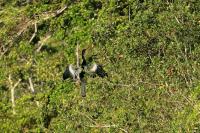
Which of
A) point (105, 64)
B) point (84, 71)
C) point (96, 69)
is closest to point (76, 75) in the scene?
point (84, 71)

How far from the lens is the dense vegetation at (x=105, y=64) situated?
858 cm

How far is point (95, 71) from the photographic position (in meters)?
9.70

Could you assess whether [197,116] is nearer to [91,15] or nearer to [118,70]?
[118,70]

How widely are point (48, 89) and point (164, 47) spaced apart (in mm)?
2861

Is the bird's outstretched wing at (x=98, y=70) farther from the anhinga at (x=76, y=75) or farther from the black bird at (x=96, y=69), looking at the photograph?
the anhinga at (x=76, y=75)

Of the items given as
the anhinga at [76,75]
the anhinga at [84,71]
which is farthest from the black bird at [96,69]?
the anhinga at [76,75]

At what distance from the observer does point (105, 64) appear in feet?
33.3

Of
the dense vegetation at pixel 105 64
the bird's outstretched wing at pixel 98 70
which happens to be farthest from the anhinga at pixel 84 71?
the dense vegetation at pixel 105 64

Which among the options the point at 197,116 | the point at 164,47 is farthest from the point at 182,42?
the point at 197,116

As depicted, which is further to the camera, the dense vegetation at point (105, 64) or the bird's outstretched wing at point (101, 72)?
the bird's outstretched wing at point (101, 72)

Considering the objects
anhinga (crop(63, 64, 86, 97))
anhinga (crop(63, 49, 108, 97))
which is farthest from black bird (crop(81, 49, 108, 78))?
anhinga (crop(63, 64, 86, 97))

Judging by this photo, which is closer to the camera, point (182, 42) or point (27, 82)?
point (182, 42)

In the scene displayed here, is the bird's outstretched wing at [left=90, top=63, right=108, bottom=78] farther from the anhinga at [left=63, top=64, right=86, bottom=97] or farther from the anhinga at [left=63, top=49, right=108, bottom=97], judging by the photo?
the anhinga at [left=63, top=64, right=86, bottom=97]

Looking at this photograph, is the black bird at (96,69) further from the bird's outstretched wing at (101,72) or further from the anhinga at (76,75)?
the anhinga at (76,75)
